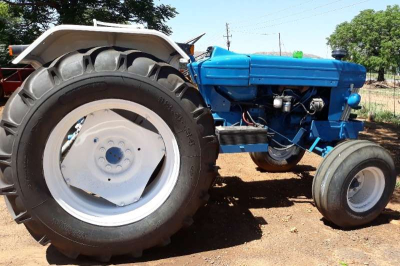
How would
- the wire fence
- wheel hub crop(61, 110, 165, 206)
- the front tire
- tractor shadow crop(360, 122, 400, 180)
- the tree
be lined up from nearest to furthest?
wheel hub crop(61, 110, 165, 206) < the front tire < tractor shadow crop(360, 122, 400, 180) < the wire fence < the tree

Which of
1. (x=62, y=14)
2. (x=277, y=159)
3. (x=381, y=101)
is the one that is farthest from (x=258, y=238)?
(x=62, y=14)

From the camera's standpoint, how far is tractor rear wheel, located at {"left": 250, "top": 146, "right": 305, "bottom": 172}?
4792mm

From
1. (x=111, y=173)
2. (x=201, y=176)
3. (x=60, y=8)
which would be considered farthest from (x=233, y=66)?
(x=60, y=8)

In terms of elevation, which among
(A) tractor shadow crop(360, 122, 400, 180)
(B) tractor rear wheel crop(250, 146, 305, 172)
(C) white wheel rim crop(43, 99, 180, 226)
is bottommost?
(A) tractor shadow crop(360, 122, 400, 180)

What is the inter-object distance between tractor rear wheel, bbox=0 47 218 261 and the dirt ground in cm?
29

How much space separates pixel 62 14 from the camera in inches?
688

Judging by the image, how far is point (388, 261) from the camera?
2.82 metres

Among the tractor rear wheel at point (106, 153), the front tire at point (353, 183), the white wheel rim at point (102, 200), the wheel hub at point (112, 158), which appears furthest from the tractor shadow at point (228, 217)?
the front tire at point (353, 183)

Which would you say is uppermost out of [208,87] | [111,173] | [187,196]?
[208,87]

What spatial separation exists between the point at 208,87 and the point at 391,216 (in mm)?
2222

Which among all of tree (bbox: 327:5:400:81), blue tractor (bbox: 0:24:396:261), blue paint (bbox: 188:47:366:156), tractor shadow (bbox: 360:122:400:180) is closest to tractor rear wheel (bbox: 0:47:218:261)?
blue tractor (bbox: 0:24:396:261)

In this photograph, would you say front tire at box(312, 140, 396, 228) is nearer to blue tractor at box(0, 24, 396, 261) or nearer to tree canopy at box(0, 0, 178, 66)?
blue tractor at box(0, 24, 396, 261)

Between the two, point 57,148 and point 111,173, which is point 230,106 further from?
point 57,148

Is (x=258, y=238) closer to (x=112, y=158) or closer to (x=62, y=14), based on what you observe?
(x=112, y=158)
